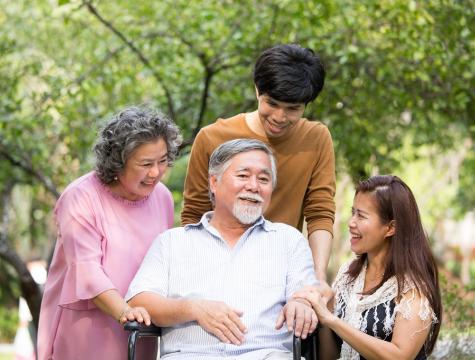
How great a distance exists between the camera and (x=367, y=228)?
3584 millimetres

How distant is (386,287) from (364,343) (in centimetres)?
27

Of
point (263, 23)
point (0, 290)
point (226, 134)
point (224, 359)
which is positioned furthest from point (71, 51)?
point (0, 290)

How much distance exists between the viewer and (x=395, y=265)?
3.54 m

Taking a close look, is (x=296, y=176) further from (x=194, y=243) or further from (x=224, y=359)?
(x=224, y=359)

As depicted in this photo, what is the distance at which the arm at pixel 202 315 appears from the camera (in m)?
3.42

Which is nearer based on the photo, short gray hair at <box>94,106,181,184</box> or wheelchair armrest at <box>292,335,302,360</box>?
wheelchair armrest at <box>292,335,302,360</box>

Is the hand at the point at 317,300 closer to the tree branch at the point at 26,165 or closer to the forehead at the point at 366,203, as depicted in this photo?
the forehead at the point at 366,203

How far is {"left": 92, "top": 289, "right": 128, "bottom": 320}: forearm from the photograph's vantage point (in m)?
3.49

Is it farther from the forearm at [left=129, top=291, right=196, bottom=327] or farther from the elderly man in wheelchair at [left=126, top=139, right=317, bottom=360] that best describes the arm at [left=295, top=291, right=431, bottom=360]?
the forearm at [left=129, top=291, right=196, bottom=327]

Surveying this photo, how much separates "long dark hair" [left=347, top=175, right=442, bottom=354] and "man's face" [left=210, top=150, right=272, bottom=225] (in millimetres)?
390

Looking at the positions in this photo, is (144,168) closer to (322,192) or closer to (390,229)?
(322,192)

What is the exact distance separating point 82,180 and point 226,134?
2.10 ft

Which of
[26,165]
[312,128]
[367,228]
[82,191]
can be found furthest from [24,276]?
[367,228]

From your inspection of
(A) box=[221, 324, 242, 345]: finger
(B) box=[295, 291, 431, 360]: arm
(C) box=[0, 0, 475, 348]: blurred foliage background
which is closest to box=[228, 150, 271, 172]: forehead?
(B) box=[295, 291, 431, 360]: arm
